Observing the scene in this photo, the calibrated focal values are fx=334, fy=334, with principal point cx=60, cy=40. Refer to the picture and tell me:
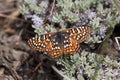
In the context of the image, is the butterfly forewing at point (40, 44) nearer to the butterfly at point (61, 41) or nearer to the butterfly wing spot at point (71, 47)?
the butterfly at point (61, 41)

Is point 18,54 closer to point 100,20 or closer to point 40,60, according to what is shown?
point 40,60

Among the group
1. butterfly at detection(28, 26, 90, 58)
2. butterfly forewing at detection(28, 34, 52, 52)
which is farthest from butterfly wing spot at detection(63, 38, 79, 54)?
butterfly forewing at detection(28, 34, 52, 52)

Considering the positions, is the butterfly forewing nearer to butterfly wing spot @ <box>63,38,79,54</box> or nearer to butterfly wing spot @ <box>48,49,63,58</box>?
butterfly wing spot @ <box>48,49,63,58</box>

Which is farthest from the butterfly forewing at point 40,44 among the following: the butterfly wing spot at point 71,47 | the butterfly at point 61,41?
the butterfly wing spot at point 71,47

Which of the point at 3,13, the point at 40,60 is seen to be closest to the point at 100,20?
the point at 40,60

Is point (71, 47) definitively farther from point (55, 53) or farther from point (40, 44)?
point (40, 44)

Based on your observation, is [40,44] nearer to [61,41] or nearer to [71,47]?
[61,41]

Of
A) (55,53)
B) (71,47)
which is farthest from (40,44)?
(71,47)

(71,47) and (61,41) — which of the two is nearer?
(71,47)
